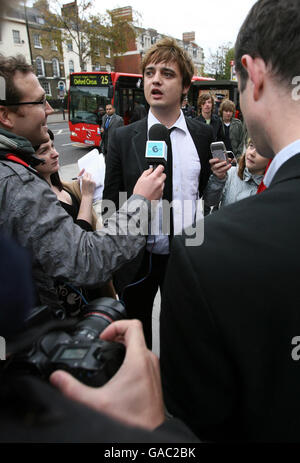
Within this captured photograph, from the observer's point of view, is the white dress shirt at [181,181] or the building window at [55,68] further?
the building window at [55,68]

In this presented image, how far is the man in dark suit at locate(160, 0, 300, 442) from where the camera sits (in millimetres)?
678

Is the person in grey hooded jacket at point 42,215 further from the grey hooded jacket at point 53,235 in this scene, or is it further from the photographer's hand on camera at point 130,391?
the photographer's hand on camera at point 130,391

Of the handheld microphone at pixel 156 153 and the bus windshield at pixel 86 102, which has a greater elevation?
the bus windshield at pixel 86 102

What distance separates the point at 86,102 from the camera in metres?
12.0

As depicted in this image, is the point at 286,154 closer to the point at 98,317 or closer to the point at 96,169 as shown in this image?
the point at 98,317

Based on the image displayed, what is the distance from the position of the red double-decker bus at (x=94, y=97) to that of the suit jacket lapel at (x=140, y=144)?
1000 cm

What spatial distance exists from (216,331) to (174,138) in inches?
69.2

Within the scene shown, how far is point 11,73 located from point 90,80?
1159cm

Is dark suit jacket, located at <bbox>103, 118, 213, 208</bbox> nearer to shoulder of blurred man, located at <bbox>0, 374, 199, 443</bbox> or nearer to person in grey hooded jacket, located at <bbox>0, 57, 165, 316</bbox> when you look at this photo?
person in grey hooded jacket, located at <bbox>0, 57, 165, 316</bbox>

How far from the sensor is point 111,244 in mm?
1372

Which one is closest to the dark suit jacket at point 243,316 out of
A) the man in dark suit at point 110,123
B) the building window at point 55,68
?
the man in dark suit at point 110,123

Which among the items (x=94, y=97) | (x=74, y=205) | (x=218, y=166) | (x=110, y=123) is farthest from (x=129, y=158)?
(x=94, y=97)

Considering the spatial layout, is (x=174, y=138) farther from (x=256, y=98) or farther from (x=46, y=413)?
(x=46, y=413)

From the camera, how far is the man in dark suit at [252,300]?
68 cm
